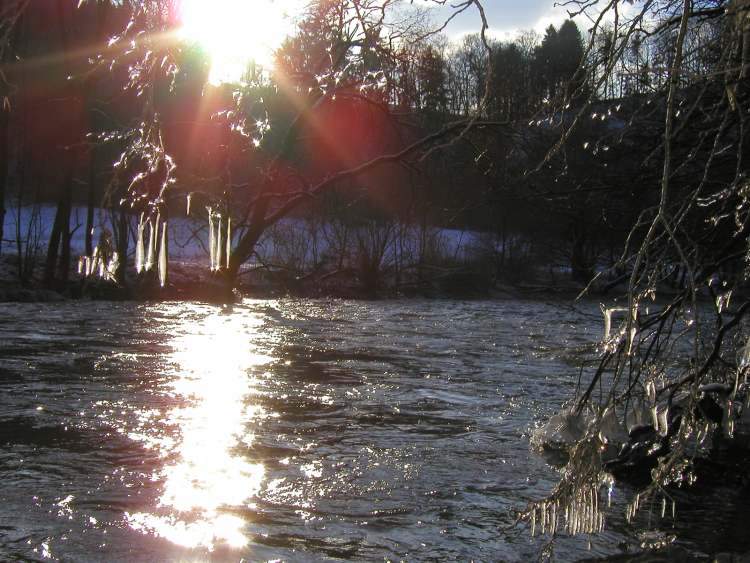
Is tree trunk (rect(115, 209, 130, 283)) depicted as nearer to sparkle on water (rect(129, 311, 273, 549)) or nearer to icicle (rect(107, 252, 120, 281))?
icicle (rect(107, 252, 120, 281))

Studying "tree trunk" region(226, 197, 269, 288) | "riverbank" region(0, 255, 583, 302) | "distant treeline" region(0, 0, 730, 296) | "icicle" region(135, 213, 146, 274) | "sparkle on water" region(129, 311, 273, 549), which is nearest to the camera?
"icicle" region(135, 213, 146, 274)

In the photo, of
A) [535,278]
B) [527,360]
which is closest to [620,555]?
[527,360]

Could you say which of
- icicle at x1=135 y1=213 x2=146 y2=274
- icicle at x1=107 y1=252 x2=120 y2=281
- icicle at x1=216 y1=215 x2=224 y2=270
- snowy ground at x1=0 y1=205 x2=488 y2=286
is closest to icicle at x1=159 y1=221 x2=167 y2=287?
icicle at x1=135 y1=213 x2=146 y2=274

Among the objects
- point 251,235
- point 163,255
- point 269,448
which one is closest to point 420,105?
point 269,448

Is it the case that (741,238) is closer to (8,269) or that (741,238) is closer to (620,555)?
(620,555)

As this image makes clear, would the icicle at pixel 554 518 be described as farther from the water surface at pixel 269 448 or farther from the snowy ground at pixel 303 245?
the snowy ground at pixel 303 245

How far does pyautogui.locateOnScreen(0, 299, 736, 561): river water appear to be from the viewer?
4.18 m

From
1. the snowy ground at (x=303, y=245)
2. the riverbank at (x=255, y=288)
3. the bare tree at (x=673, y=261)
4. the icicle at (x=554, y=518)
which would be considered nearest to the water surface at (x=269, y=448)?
the bare tree at (x=673, y=261)

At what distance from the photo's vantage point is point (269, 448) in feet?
19.5

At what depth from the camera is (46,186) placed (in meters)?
31.5

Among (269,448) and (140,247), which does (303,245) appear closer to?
(269,448)

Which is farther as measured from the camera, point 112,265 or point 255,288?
point 255,288

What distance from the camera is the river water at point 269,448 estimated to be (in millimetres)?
4180

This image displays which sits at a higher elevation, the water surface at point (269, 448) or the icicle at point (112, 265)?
the icicle at point (112, 265)
